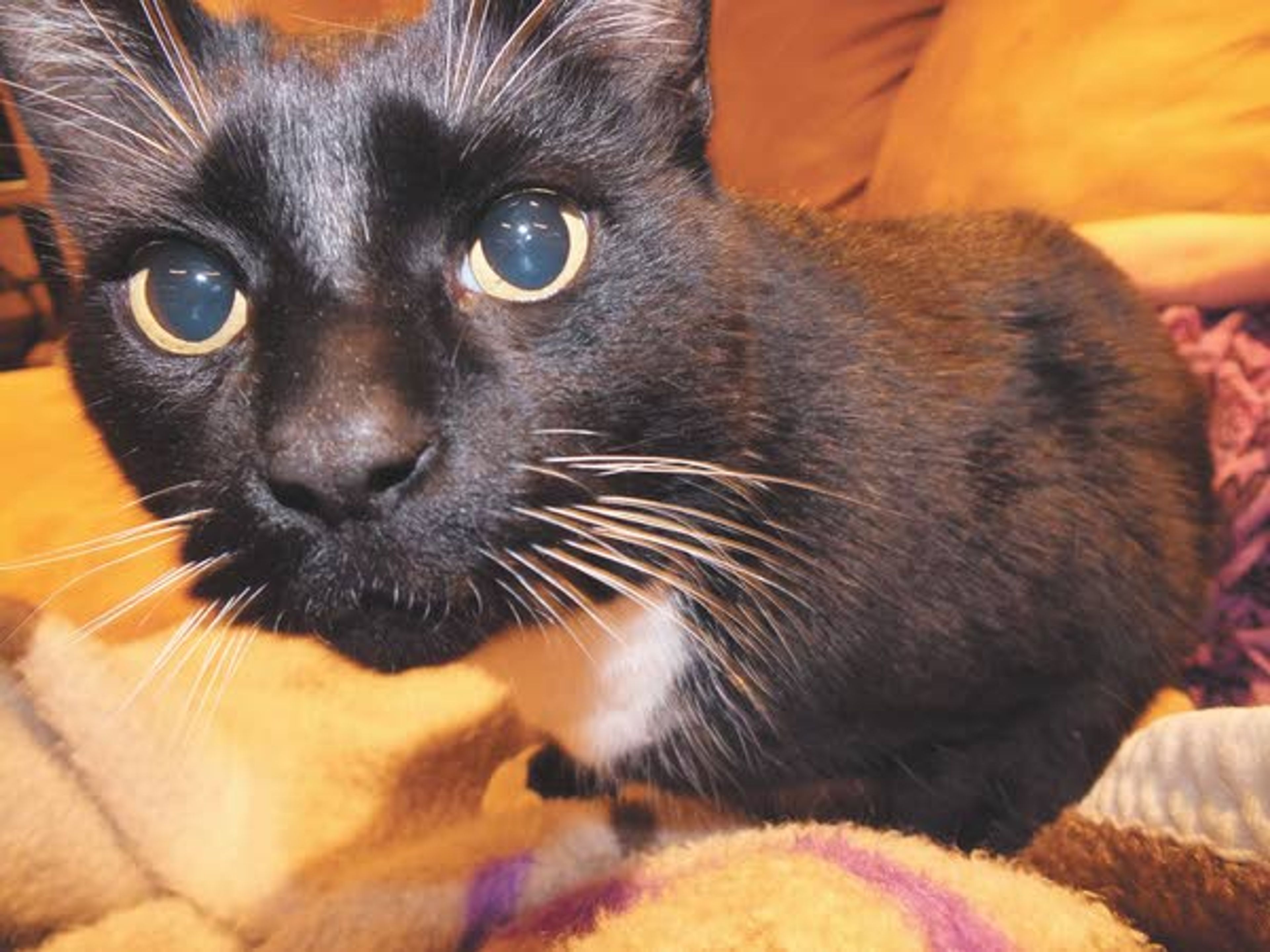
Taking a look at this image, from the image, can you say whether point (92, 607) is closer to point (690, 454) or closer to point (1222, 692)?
point (690, 454)

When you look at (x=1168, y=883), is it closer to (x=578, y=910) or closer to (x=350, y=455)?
(x=578, y=910)

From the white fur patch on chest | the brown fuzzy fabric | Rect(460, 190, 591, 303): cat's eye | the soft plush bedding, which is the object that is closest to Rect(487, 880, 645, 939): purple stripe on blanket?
the soft plush bedding

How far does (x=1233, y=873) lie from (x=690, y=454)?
41 centimetres

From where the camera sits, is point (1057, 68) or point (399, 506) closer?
point (399, 506)

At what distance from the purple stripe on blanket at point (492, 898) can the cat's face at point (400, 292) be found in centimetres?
29

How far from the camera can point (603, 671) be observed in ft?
2.79

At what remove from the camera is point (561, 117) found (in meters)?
0.68

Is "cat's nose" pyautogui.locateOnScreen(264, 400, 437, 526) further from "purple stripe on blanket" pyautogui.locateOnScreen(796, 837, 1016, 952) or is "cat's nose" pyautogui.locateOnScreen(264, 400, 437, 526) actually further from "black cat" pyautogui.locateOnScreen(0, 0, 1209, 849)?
"purple stripe on blanket" pyautogui.locateOnScreen(796, 837, 1016, 952)

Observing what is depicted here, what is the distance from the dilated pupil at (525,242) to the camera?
2.03ft

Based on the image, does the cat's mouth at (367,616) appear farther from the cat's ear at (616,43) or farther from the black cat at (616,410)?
the cat's ear at (616,43)

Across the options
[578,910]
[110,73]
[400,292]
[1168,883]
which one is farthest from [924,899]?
[110,73]

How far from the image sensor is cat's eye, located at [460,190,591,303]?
62 centimetres

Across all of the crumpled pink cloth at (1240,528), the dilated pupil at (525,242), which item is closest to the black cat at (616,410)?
the dilated pupil at (525,242)

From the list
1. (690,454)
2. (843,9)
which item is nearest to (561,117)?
(690,454)
